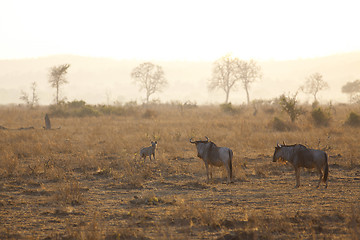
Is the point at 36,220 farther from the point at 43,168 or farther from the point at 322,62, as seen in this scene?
the point at 322,62

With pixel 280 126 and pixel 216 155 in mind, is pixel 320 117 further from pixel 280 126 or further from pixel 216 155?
pixel 216 155

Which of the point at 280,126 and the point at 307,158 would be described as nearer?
the point at 307,158

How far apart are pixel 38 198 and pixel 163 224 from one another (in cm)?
375

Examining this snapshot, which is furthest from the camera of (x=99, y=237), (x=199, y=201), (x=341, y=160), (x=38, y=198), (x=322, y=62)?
(x=322, y=62)

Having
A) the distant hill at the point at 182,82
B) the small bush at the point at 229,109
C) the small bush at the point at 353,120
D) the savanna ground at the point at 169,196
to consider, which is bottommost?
the savanna ground at the point at 169,196

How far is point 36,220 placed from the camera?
293 inches

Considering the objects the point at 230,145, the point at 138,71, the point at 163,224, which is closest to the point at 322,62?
the point at 138,71

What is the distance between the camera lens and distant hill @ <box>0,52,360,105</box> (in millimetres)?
140000

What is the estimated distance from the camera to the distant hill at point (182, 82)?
140000 mm

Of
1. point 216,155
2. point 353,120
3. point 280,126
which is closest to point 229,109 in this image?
point 280,126

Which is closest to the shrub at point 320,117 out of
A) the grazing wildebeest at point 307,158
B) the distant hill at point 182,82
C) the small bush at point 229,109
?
the small bush at point 229,109

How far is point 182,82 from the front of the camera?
169500 millimetres

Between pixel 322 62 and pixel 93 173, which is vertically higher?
pixel 322 62

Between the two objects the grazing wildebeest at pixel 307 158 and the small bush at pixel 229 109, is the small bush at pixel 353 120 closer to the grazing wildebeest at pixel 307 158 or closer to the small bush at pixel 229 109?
the small bush at pixel 229 109
